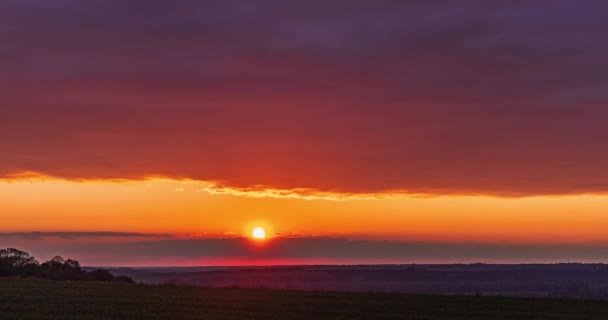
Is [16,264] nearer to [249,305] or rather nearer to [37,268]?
[37,268]

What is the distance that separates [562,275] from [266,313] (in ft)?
559

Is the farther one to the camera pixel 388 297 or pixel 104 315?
pixel 388 297

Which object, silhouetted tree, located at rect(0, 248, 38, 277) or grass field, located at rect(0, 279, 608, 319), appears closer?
grass field, located at rect(0, 279, 608, 319)

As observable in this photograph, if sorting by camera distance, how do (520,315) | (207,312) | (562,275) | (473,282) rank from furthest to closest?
(562,275) < (473,282) < (520,315) < (207,312)

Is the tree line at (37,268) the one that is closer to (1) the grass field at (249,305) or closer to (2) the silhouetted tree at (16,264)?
(2) the silhouetted tree at (16,264)

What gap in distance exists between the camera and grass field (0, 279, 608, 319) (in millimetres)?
38656

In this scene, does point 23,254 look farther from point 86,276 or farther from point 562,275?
point 562,275

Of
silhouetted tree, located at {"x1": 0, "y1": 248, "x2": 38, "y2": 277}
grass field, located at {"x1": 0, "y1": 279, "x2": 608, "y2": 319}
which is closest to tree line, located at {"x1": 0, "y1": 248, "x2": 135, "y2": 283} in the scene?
silhouetted tree, located at {"x1": 0, "y1": 248, "x2": 38, "y2": 277}

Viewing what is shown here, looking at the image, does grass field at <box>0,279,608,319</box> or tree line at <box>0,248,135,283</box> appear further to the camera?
tree line at <box>0,248,135,283</box>

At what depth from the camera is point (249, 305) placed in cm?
4466

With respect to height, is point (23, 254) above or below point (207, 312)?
above

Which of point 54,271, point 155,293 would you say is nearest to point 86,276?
point 54,271

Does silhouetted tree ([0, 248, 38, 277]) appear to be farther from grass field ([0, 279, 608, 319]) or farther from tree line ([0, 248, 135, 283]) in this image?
grass field ([0, 279, 608, 319])

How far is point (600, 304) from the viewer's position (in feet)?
166
